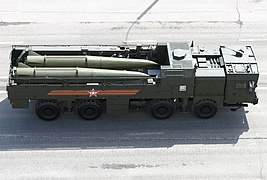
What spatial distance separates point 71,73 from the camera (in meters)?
22.7

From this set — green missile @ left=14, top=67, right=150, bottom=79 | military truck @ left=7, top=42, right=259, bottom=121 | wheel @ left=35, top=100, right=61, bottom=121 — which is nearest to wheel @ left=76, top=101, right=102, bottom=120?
military truck @ left=7, top=42, right=259, bottom=121

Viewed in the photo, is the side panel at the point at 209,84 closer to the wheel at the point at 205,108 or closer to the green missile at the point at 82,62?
the wheel at the point at 205,108

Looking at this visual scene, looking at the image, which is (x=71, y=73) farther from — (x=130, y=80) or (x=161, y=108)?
(x=161, y=108)

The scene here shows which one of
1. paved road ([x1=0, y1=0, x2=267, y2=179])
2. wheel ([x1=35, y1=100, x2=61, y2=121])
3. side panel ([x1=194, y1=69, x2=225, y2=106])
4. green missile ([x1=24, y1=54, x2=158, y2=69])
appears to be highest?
green missile ([x1=24, y1=54, x2=158, y2=69])

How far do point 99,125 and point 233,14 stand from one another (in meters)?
13.2

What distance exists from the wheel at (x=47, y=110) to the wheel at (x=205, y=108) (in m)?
6.07

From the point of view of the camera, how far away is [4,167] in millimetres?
21297

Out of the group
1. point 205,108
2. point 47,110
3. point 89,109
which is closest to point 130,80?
point 89,109

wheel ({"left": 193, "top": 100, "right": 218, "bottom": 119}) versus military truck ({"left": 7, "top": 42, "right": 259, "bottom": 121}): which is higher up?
military truck ({"left": 7, "top": 42, "right": 259, "bottom": 121})

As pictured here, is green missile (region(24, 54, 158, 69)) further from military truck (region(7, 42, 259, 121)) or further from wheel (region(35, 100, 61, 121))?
wheel (region(35, 100, 61, 121))

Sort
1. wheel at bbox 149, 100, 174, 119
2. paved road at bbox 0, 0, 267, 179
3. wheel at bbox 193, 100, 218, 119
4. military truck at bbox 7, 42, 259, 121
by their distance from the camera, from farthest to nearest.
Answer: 1. wheel at bbox 193, 100, 218, 119
2. wheel at bbox 149, 100, 174, 119
3. military truck at bbox 7, 42, 259, 121
4. paved road at bbox 0, 0, 267, 179

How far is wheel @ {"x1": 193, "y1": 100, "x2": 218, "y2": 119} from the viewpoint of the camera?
77.4ft

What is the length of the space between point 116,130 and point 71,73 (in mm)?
3194

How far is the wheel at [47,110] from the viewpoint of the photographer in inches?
915
